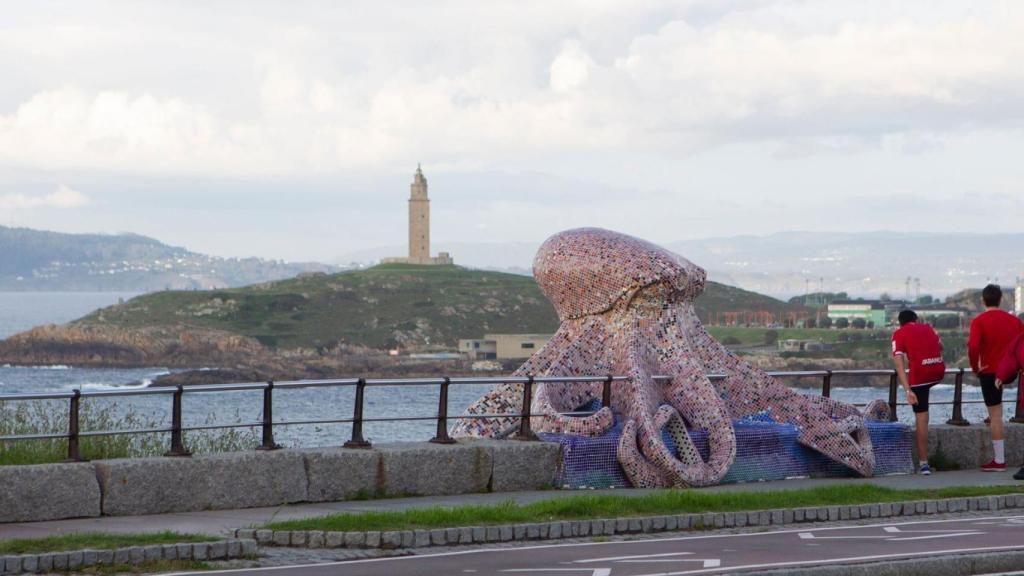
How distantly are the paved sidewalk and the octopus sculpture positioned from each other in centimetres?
64

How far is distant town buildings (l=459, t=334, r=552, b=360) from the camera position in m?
180

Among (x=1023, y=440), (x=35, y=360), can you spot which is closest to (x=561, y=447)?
(x=1023, y=440)

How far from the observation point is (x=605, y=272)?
20.6 m

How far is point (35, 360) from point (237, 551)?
18153 centimetres

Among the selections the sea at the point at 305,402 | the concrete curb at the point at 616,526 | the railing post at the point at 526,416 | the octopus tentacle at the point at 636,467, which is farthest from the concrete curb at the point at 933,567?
the sea at the point at 305,402

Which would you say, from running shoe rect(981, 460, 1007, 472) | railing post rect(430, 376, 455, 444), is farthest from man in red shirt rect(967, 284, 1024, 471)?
railing post rect(430, 376, 455, 444)

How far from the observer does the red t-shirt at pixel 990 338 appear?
19.7 metres

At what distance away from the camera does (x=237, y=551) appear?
12.9 meters

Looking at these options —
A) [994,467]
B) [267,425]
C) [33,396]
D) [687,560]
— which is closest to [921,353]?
[994,467]

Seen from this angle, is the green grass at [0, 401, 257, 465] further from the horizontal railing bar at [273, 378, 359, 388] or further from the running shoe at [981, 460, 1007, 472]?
the running shoe at [981, 460, 1007, 472]

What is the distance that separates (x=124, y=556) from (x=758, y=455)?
8751 mm

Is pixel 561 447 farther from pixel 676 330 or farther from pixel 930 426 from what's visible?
pixel 930 426

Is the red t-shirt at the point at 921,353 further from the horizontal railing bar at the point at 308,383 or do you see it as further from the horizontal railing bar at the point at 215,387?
the horizontal railing bar at the point at 215,387

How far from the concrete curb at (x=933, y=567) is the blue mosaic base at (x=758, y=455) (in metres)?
5.36
